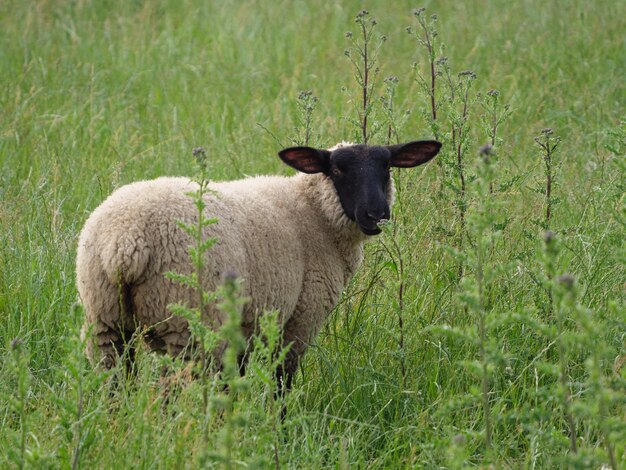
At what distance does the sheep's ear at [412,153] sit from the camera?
5039mm

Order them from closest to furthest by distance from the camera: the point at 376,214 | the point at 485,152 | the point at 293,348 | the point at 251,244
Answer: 1. the point at 485,152
2. the point at 251,244
3. the point at 293,348
4. the point at 376,214

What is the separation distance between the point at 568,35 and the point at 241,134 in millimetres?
3885

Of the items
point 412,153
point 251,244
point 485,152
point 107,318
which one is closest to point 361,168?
point 412,153

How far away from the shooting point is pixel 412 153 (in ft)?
16.8

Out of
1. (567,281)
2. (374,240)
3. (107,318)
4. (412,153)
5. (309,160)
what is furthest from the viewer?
(374,240)

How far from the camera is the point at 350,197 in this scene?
15.9ft

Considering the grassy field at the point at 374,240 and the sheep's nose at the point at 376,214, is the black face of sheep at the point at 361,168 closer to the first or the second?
the sheep's nose at the point at 376,214

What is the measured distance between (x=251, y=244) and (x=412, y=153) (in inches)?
50.8

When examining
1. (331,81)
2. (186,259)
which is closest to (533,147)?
(331,81)

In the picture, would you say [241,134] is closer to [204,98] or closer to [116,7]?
[204,98]

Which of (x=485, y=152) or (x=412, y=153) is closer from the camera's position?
(x=485, y=152)

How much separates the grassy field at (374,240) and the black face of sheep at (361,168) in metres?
0.14

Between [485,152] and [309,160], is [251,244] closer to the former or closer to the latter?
[309,160]

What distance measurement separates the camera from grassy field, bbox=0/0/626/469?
3.12 metres
